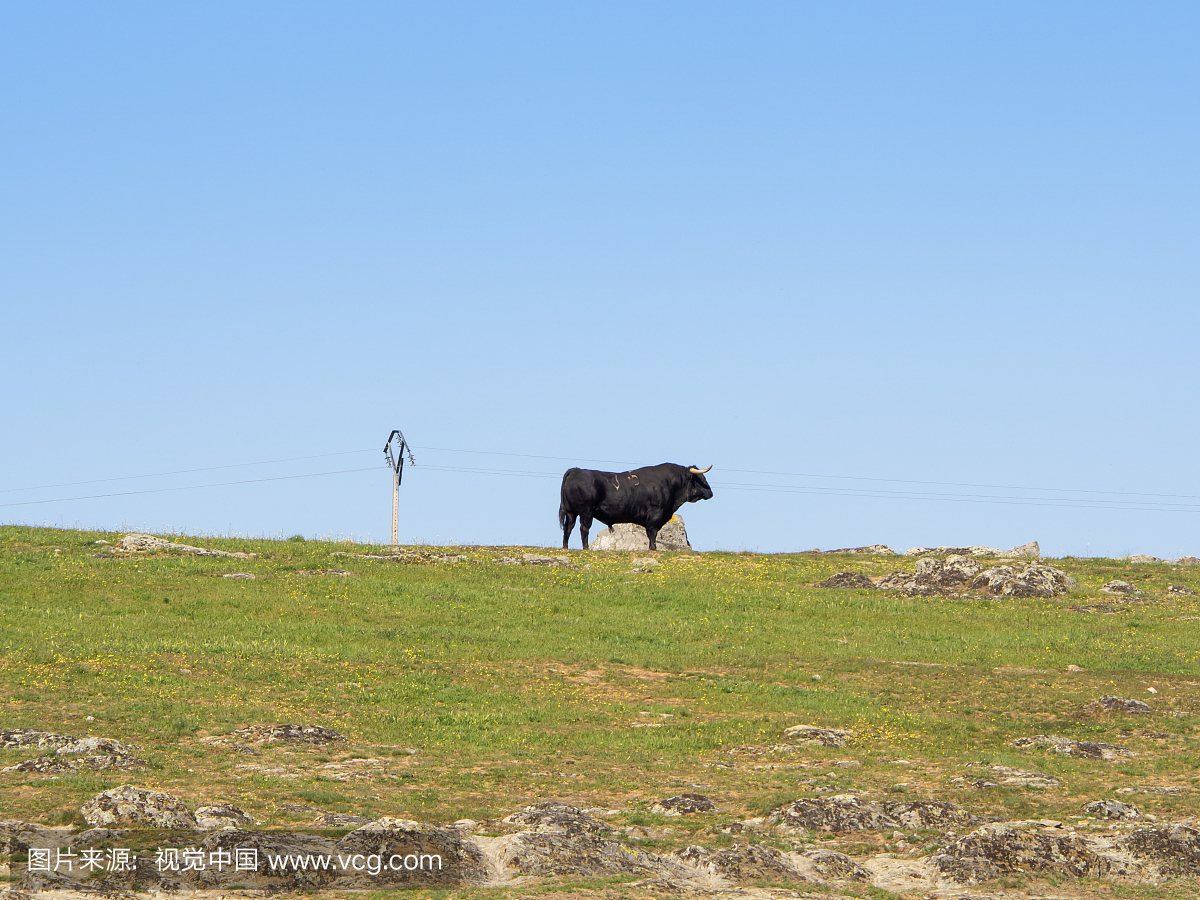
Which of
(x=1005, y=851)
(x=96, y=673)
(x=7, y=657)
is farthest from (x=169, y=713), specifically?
(x=1005, y=851)

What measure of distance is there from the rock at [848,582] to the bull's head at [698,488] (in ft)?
45.9

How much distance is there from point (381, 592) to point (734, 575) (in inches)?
495

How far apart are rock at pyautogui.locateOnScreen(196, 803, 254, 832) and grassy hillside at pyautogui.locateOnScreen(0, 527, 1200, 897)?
36.3 inches

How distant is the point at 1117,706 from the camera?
27.0 metres

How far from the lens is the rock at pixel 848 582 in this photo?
143ft

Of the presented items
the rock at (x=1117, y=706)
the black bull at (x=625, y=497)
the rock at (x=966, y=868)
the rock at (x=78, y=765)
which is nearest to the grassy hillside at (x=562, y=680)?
the rock at (x=1117, y=706)

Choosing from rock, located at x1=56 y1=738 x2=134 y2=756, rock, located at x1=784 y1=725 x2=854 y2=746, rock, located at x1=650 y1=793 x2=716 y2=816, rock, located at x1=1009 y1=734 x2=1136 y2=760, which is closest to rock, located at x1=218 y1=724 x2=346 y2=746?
rock, located at x1=56 y1=738 x2=134 y2=756

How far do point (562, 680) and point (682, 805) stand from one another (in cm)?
1064

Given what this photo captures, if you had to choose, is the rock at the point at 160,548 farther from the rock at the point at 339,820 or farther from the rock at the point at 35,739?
the rock at the point at 339,820

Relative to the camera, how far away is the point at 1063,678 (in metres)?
30.6

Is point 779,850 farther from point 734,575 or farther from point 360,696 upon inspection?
point 734,575

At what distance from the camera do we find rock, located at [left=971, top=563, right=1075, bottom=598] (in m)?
42.9

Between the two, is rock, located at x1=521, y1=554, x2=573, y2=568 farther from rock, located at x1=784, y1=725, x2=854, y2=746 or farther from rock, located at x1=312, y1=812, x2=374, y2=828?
rock, located at x1=312, y1=812, x2=374, y2=828

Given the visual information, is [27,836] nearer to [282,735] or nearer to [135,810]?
[135,810]
